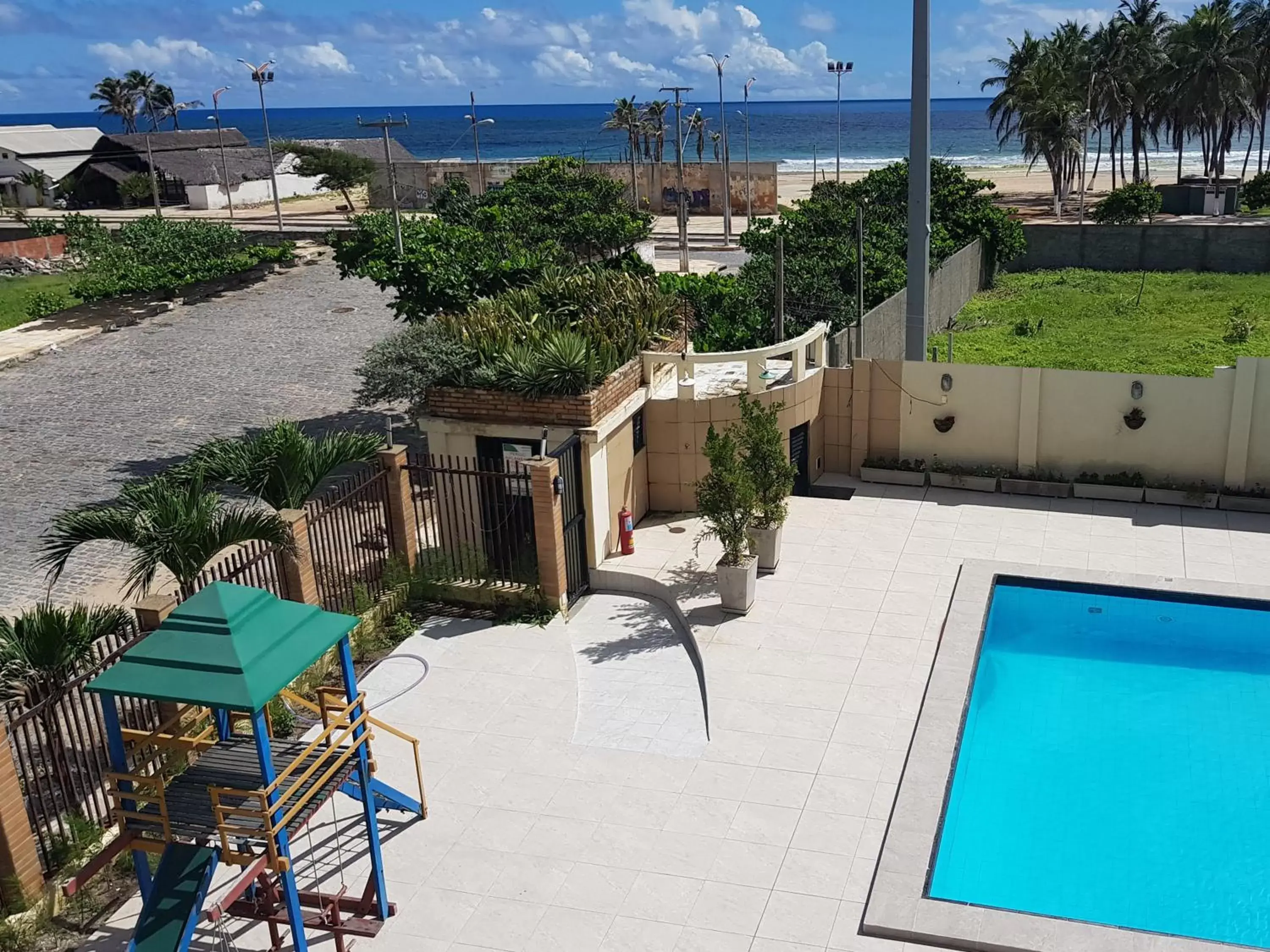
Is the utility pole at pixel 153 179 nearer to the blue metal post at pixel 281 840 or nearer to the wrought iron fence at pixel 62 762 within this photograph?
the wrought iron fence at pixel 62 762

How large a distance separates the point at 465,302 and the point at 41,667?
39.9ft

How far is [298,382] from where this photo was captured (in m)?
30.0

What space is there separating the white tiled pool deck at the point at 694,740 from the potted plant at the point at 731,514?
354 mm

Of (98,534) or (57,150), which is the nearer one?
(98,534)

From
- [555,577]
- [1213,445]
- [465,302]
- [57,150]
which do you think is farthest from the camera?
[57,150]

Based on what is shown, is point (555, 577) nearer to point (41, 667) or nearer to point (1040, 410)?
point (41, 667)

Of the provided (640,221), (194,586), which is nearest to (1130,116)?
(640,221)

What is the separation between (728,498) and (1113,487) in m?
7.14

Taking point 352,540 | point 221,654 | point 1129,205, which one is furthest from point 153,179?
point 221,654

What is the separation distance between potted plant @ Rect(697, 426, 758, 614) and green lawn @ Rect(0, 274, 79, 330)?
105ft

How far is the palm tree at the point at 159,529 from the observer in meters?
11.7

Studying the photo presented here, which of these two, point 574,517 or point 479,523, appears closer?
point 574,517

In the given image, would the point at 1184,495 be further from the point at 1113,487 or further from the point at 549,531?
the point at 549,531

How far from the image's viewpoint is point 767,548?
16281 millimetres
